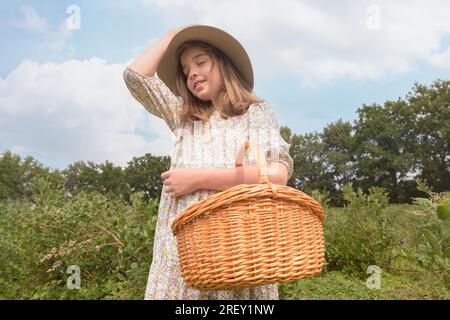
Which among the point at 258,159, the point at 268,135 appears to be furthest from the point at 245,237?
the point at 268,135

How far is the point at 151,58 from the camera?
5.42 feet

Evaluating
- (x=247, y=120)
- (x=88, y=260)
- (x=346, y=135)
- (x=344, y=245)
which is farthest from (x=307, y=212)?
(x=346, y=135)

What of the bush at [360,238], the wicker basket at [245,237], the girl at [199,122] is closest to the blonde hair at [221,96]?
the girl at [199,122]

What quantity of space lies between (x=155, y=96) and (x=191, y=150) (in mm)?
240

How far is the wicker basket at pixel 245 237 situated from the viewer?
1.15m

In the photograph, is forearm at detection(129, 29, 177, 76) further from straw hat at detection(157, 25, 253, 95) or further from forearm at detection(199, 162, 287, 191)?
forearm at detection(199, 162, 287, 191)

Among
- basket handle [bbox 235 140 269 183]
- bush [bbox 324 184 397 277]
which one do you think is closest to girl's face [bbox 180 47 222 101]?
basket handle [bbox 235 140 269 183]

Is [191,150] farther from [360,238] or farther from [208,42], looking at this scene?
[360,238]

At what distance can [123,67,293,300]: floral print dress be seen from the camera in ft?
4.68

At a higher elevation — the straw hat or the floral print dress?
the straw hat

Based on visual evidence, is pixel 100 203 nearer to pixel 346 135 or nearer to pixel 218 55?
pixel 218 55

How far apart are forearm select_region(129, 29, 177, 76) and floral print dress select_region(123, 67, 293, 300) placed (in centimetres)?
3

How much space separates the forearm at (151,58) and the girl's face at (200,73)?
0.26 ft

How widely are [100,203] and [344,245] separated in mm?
2261
